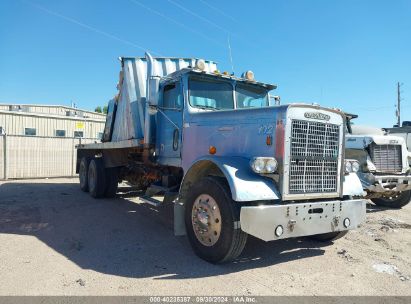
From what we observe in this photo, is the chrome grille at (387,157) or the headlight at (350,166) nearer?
the headlight at (350,166)

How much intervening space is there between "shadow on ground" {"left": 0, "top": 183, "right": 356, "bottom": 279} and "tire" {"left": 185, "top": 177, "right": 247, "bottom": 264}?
0.20 meters

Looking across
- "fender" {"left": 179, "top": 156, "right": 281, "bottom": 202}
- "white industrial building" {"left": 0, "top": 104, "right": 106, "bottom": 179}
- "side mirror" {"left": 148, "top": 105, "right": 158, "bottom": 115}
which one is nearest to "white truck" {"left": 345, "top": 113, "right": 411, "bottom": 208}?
"fender" {"left": 179, "top": 156, "right": 281, "bottom": 202}

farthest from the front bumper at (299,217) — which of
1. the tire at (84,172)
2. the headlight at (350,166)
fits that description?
the tire at (84,172)

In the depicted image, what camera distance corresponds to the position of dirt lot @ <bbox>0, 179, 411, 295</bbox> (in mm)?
3997

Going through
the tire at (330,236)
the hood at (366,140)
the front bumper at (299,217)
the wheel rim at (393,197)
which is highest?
the hood at (366,140)

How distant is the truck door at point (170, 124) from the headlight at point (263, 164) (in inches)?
87.4

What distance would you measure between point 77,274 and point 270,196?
2.50 m

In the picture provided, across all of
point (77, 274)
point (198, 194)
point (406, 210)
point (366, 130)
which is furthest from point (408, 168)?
point (77, 274)

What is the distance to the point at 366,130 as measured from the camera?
10648mm

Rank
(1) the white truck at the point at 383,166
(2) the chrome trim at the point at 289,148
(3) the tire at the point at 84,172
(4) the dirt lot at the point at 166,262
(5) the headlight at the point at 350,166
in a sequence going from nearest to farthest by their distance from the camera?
(4) the dirt lot at the point at 166,262 → (2) the chrome trim at the point at 289,148 → (5) the headlight at the point at 350,166 → (1) the white truck at the point at 383,166 → (3) the tire at the point at 84,172

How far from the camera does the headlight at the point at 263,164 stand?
4469 mm

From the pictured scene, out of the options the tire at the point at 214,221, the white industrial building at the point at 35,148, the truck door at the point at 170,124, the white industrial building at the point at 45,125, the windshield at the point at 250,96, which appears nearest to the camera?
the tire at the point at 214,221

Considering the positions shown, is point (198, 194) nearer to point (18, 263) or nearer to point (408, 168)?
point (18, 263)

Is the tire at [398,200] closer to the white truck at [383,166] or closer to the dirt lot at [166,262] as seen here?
the white truck at [383,166]
